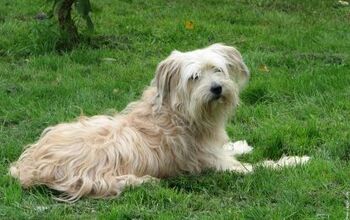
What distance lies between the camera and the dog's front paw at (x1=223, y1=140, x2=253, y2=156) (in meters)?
6.87

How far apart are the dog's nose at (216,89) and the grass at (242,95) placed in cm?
67

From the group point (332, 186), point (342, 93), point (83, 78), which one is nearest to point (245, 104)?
point (342, 93)

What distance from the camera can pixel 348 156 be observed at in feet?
21.3

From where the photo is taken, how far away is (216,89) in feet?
19.5

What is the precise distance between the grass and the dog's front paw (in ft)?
0.36

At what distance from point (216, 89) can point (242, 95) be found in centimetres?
269

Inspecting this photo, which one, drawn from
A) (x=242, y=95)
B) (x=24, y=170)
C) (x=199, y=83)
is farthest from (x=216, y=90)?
(x=242, y=95)

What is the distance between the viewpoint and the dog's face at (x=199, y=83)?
5.98 metres

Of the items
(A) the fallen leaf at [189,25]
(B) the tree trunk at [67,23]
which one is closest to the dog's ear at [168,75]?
(B) the tree trunk at [67,23]

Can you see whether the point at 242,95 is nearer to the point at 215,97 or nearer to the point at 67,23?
the point at 215,97

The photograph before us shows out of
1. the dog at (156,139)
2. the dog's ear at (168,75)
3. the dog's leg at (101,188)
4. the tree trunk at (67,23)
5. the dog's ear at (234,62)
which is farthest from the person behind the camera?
the tree trunk at (67,23)

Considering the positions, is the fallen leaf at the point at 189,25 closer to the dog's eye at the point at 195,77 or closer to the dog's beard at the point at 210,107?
the dog's beard at the point at 210,107

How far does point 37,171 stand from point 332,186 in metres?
2.22

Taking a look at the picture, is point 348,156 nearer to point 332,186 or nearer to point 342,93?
point 332,186
